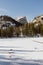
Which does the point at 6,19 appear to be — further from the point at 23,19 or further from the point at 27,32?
the point at 27,32

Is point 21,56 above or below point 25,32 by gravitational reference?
above

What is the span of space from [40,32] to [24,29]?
723cm

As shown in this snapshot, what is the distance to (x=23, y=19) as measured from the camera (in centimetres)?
14900

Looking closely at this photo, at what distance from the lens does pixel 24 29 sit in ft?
229

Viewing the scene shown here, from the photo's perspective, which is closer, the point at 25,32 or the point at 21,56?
the point at 21,56

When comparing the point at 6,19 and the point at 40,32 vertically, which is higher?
the point at 6,19

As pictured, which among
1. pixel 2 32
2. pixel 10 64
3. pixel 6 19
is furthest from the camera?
pixel 6 19

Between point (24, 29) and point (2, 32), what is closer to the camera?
point (2, 32)

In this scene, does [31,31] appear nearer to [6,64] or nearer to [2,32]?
[2,32]

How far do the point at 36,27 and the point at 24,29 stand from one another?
16.3 feet

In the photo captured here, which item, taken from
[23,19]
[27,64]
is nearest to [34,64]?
[27,64]

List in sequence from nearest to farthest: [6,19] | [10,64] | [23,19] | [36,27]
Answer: [10,64], [36,27], [6,19], [23,19]

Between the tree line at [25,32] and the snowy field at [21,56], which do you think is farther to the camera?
the tree line at [25,32]

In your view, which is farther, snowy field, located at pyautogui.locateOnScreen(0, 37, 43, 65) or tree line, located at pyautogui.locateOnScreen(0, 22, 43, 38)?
tree line, located at pyautogui.locateOnScreen(0, 22, 43, 38)
